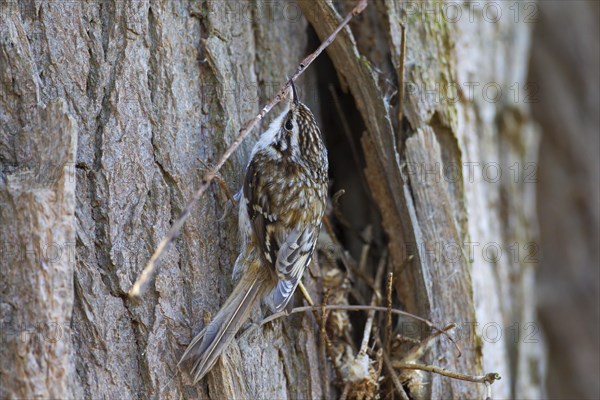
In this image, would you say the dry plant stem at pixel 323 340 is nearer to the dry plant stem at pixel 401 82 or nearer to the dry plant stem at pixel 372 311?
the dry plant stem at pixel 372 311

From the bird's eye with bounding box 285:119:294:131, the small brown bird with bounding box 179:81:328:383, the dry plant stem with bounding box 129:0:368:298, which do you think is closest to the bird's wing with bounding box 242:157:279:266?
the small brown bird with bounding box 179:81:328:383

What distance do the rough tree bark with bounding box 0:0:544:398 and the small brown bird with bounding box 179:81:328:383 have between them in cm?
8

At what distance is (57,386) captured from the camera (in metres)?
2.02

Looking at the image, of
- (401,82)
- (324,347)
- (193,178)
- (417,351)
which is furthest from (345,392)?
(401,82)

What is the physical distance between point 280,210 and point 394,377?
2.66ft

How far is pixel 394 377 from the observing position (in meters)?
2.79

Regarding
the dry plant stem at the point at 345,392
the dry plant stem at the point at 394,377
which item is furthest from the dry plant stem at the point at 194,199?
the dry plant stem at the point at 394,377

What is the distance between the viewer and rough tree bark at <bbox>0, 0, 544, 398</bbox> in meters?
2.13

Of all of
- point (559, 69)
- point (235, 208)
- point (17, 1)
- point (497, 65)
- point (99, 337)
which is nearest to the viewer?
point (99, 337)

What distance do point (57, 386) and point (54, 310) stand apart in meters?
0.22

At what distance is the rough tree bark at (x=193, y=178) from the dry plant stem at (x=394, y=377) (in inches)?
5.4

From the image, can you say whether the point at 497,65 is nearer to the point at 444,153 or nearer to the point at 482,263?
the point at 444,153

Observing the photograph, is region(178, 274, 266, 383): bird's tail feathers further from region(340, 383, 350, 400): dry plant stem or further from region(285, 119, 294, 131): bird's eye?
region(285, 119, 294, 131): bird's eye

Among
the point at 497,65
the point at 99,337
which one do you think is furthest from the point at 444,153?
the point at 99,337
